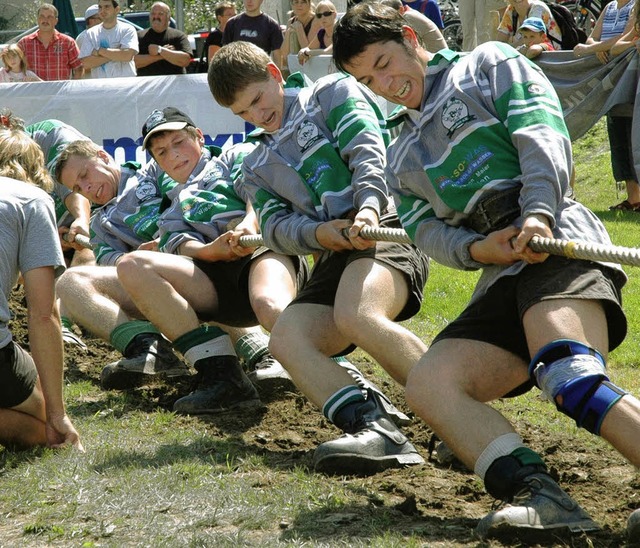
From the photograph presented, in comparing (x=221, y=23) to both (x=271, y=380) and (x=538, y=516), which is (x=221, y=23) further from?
(x=538, y=516)

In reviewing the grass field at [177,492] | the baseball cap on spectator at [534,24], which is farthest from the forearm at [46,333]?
the baseball cap on spectator at [534,24]

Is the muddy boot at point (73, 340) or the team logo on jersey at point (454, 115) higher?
the team logo on jersey at point (454, 115)

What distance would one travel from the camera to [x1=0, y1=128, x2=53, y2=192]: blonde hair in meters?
4.71

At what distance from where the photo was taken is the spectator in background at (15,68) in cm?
1168

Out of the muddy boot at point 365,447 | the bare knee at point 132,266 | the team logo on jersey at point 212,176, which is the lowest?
the muddy boot at point 365,447

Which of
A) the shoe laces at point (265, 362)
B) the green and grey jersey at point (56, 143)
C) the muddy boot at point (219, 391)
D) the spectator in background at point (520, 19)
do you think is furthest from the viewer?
the spectator in background at point (520, 19)

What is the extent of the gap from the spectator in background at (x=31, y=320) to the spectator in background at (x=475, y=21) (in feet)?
24.9

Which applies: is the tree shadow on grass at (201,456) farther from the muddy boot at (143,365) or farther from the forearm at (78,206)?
the forearm at (78,206)

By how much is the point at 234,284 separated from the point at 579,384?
112 inches

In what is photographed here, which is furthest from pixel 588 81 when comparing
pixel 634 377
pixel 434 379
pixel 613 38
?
pixel 434 379

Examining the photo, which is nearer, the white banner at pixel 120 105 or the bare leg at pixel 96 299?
the bare leg at pixel 96 299

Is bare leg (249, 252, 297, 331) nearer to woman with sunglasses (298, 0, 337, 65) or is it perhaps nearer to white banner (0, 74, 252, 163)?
white banner (0, 74, 252, 163)

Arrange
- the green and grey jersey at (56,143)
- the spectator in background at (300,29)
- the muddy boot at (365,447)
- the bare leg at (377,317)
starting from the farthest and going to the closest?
the spectator in background at (300,29)
the green and grey jersey at (56,143)
the bare leg at (377,317)
the muddy boot at (365,447)

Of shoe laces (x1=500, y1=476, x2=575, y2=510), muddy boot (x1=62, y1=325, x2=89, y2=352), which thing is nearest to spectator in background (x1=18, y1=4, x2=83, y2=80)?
muddy boot (x1=62, y1=325, x2=89, y2=352)
